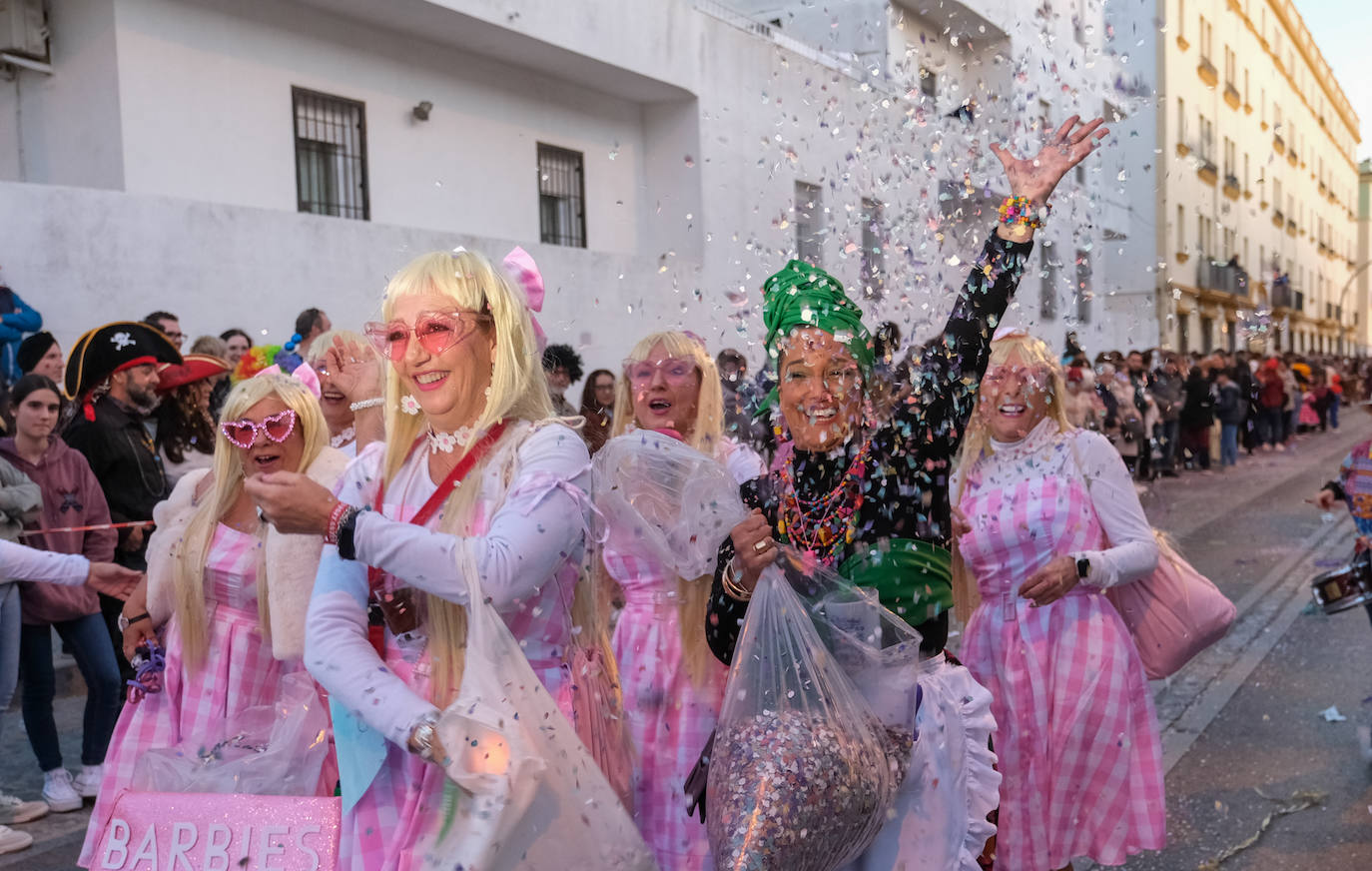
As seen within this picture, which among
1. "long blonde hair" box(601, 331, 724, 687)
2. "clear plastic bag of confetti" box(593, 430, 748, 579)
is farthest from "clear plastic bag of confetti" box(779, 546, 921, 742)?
"long blonde hair" box(601, 331, 724, 687)

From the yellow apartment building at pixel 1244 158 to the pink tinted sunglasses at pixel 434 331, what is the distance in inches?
65.6

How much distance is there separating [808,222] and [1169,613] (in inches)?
69.0

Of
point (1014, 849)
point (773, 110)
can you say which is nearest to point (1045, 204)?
point (773, 110)

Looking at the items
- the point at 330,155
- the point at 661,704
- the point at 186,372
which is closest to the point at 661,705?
the point at 661,704

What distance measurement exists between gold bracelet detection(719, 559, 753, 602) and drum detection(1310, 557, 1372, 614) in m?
3.92

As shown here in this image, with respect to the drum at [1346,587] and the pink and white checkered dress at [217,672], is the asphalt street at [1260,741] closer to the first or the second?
the drum at [1346,587]

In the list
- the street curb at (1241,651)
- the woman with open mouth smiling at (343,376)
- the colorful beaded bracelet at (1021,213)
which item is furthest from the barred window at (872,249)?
the street curb at (1241,651)

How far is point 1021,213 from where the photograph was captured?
2.63 m

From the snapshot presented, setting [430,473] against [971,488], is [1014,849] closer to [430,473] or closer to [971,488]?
[971,488]

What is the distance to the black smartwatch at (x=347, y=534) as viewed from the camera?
2.19m

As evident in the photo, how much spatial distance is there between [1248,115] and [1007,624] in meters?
6.35

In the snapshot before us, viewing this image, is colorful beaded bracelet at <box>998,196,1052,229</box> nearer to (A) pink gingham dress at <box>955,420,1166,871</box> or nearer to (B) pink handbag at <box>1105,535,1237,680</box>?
(A) pink gingham dress at <box>955,420,1166,871</box>

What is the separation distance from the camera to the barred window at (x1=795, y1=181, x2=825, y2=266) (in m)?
2.81

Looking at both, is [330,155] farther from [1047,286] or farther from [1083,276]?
[1083,276]
